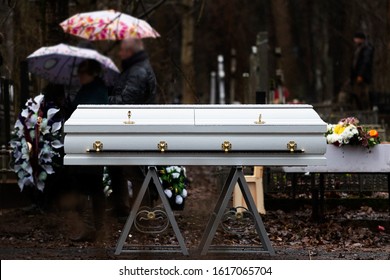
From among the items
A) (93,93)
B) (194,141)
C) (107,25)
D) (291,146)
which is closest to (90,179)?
(93,93)

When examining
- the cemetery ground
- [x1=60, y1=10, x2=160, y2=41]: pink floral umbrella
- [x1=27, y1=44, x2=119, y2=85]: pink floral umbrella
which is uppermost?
[x1=60, y1=10, x2=160, y2=41]: pink floral umbrella

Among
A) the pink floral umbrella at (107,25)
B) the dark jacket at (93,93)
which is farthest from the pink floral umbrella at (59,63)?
the dark jacket at (93,93)

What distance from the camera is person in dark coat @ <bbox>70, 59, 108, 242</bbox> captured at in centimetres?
1114

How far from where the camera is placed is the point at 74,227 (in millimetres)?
11922

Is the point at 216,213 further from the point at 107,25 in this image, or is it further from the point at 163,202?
the point at 107,25

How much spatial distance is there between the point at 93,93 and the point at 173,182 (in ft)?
4.73

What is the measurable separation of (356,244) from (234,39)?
101ft

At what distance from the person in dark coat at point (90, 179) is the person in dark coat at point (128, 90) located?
27 cm

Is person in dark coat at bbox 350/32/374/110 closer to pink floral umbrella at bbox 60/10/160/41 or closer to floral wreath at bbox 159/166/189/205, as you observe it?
pink floral umbrella at bbox 60/10/160/41

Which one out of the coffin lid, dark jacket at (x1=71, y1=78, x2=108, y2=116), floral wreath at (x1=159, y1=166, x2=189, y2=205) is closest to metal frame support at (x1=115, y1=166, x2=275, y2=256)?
the coffin lid

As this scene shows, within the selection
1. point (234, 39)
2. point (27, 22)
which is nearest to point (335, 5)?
point (234, 39)

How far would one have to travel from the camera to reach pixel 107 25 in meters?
15.6

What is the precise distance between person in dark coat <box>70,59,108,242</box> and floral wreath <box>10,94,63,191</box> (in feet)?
1.11

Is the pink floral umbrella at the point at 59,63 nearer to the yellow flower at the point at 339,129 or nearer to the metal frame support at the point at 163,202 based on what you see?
the yellow flower at the point at 339,129
